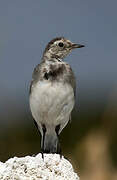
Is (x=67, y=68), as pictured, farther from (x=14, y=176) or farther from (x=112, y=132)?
(x=112, y=132)

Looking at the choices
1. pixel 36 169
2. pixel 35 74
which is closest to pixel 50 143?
pixel 35 74

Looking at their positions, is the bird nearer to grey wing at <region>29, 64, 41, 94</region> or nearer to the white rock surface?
grey wing at <region>29, 64, 41, 94</region>

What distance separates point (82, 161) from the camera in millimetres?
10594

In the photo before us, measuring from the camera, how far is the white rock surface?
504 cm

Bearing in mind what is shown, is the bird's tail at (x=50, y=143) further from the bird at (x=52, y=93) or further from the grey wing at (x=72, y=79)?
the grey wing at (x=72, y=79)

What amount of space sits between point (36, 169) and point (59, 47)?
2587 millimetres

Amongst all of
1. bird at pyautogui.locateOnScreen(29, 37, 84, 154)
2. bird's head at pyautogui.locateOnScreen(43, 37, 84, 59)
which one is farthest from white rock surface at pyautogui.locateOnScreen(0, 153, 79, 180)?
bird's head at pyautogui.locateOnScreen(43, 37, 84, 59)

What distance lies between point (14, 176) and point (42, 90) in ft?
6.06

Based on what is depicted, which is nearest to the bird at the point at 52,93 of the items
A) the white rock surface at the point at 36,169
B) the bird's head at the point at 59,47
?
the bird's head at the point at 59,47

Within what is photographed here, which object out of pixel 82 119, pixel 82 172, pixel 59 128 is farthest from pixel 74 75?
pixel 82 119

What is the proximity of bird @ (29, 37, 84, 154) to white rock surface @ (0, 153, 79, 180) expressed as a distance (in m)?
1.23

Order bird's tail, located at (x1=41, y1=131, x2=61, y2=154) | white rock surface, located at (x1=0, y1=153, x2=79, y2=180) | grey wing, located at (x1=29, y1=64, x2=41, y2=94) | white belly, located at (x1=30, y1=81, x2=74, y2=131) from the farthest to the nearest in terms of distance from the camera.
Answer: bird's tail, located at (x1=41, y1=131, x2=61, y2=154), grey wing, located at (x1=29, y1=64, x2=41, y2=94), white belly, located at (x1=30, y1=81, x2=74, y2=131), white rock surface, located at (x1=0, y1=153, x2=79, y2=180)

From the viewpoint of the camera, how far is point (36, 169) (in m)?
5.18

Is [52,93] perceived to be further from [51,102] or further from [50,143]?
[50,143]
